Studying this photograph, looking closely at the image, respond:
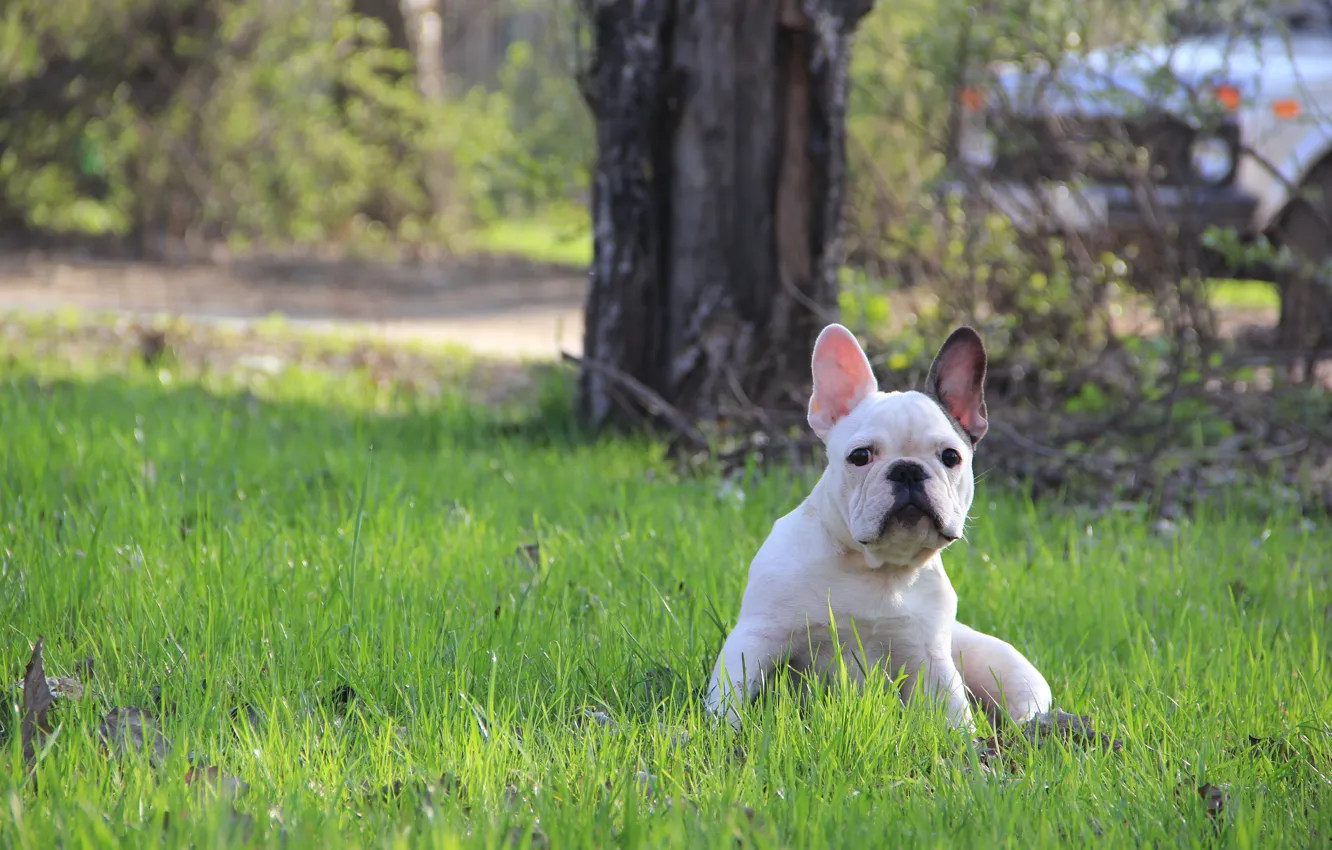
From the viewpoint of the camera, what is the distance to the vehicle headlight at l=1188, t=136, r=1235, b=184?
25.8ft

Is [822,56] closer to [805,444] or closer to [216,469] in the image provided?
[805,444]

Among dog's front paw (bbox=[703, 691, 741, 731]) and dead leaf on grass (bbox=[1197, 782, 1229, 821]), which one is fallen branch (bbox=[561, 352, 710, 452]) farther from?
dead leaf on grass (bbox=[1197, 782, 1229, 821])

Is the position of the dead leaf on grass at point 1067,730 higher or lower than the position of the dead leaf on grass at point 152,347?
lower

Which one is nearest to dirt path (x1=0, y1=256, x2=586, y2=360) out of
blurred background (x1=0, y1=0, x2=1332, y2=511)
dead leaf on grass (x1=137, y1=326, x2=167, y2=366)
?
blurred background (x1=0, y1=0, x2=1332, y2=511)

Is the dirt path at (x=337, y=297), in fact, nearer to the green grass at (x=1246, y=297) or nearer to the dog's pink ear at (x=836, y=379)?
the green grass at (x=1246, y=297)

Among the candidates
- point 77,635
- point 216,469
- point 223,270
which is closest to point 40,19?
point 223,270

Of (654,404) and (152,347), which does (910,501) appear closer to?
(654,404)

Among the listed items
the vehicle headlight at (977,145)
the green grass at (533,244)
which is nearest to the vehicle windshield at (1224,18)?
the vehicle headlight at (977,145)

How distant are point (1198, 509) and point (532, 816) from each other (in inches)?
130

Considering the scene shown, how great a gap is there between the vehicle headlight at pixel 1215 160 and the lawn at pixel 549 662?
3.58 metres

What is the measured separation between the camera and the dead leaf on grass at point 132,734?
244 cm

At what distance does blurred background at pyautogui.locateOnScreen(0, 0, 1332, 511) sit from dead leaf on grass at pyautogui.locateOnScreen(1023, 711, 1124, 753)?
6.72ft

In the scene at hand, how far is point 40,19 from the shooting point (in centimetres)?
1201

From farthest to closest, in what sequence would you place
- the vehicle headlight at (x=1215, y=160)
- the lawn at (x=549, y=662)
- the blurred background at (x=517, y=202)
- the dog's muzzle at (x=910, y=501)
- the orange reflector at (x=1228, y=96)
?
the vehicle headlight at (x=1215, y=160) → the orange reflector at (x=1228, y=96) → the blurred background at (x=517, y=202) → the dog's muzzle at (x=910, y=501) → the lawn at (x=549, y=662)
